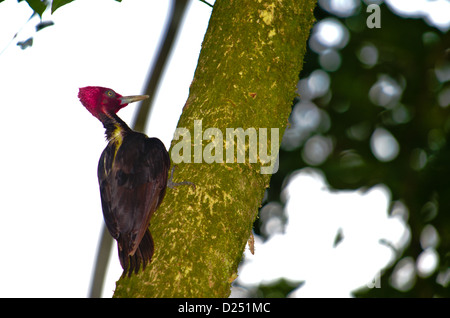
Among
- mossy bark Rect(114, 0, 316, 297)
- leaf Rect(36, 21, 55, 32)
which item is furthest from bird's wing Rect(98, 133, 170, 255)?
leaf Rect(36, 21, 55, 32)

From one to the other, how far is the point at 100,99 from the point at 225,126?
6.28ft

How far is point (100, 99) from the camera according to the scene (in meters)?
4.57

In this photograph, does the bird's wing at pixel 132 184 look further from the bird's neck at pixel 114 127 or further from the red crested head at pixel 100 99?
the red crested head at pixel 100 99

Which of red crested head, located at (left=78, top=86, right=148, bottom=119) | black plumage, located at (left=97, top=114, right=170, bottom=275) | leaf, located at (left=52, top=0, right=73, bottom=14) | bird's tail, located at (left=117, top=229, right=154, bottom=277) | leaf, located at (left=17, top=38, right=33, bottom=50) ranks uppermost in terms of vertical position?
leaf, located at (left=17, top=38, right=33, bottom=50)

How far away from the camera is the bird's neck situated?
4121 mm

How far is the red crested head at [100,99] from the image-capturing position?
4.53 m

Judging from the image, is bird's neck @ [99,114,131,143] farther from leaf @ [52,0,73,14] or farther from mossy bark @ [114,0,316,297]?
leaf @ [52,0,73,14]

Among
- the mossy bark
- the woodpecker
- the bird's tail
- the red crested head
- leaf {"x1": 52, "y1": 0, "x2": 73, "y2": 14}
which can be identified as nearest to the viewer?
the mossy bark

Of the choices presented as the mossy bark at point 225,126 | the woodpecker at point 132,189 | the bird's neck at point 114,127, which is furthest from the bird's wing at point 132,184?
the bird's neck at point 114,127

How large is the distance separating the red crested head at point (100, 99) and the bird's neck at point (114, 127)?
0.06m

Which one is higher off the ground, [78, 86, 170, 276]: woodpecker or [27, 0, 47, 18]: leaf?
[27, 0, 47, 18]: leaf

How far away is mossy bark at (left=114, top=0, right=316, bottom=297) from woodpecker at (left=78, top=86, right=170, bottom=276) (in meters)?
0.11
